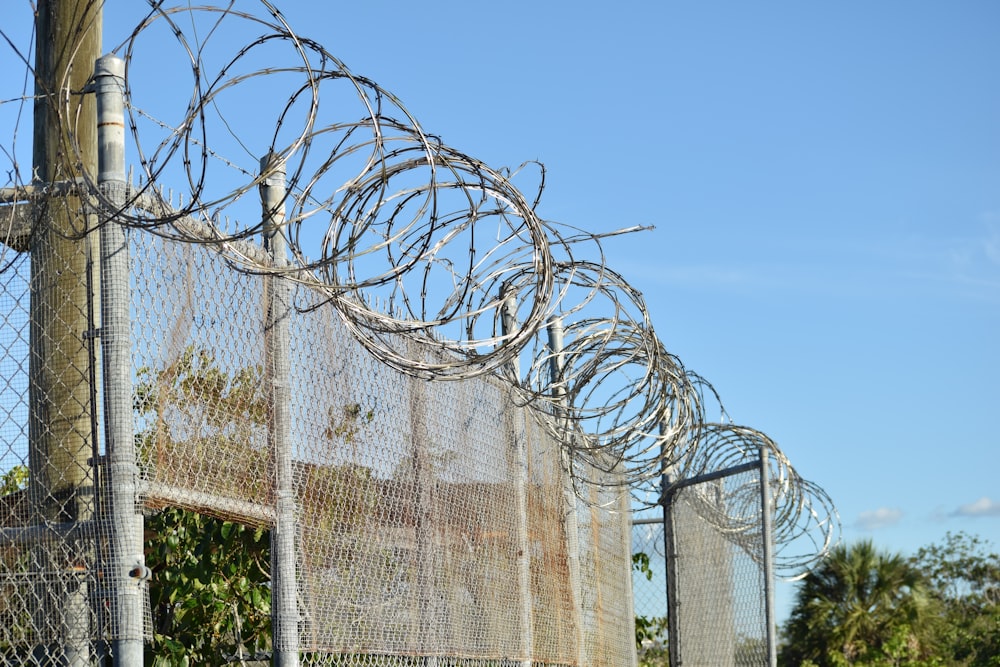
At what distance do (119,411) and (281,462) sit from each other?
967 mm

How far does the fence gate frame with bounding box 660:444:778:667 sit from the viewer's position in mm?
8500

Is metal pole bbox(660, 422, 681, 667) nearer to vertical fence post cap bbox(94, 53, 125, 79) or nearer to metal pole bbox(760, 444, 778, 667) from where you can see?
metal pole bbox(760, 444, 778, 667)

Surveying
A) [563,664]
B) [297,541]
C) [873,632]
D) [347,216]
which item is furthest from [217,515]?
[873,632]

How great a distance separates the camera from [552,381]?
845 cm

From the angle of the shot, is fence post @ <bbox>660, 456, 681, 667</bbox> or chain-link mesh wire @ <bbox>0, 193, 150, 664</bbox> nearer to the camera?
chain-link mesh wire @ <bbox>0, 193, 150, 664</bbox>

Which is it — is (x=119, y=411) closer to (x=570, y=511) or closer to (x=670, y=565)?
(x=570, y=511)

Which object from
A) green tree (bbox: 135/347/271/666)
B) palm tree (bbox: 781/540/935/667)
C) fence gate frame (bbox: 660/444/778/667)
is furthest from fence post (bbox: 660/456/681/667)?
palm tree (bbox: 781/540/935/667)

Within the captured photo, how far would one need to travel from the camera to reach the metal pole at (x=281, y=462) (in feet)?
15.8

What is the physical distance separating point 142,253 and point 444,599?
2.50m

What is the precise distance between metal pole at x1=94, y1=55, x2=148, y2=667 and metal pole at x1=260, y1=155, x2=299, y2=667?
0.65m

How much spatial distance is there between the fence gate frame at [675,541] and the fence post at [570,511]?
28.0 inches

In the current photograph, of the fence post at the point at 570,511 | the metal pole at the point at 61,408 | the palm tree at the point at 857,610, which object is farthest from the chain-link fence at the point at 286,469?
the palm tree at the point at 857,610

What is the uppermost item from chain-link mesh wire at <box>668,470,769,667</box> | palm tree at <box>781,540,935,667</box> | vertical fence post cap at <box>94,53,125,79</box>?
vertical fence post cap at <box>94,53,125,79</box>

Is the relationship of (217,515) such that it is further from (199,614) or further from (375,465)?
(199,614)
